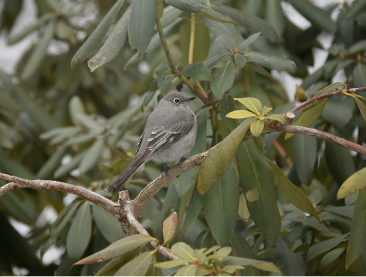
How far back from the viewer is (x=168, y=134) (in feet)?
7.90

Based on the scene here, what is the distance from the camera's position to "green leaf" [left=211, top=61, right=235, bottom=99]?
5.94 feet

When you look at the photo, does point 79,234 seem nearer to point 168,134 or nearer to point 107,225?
point 107,225

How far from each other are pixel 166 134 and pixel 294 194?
0.85m

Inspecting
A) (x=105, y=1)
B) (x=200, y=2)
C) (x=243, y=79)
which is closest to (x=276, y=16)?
(x=243, y=79)

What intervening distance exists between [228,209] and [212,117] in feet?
1.63

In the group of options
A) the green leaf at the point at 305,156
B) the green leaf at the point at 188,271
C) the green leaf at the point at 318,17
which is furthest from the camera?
the green leaf at the point at 318,17

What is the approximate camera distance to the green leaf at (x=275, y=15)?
2.80m

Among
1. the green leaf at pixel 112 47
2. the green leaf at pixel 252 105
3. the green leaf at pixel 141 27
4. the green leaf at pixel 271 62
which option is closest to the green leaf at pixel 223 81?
the green leaf at pixel 271 62

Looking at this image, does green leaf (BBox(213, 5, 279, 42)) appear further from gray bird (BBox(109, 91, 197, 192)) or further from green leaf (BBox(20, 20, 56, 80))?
green leaf (BBox(20, 20, 56, 80))

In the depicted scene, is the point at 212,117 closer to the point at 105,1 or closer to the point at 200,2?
the point at 200,2

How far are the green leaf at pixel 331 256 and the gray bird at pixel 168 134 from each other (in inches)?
33.7

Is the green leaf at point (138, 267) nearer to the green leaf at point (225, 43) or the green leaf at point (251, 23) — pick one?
the green leaf at point (225, 43)

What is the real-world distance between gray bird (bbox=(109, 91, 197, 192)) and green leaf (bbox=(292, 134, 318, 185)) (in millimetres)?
656

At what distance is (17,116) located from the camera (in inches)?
165
